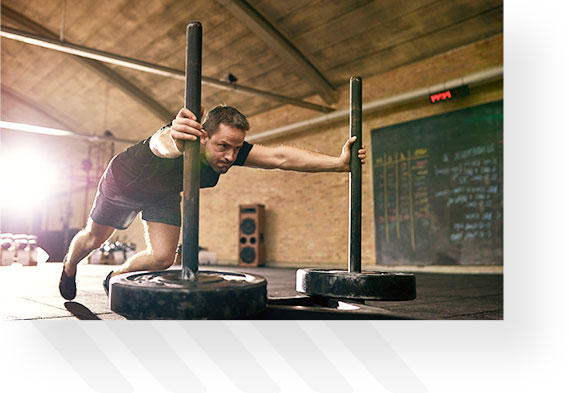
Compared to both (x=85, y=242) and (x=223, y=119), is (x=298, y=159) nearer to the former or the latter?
(x=223, y=119)

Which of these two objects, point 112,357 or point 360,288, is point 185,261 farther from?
point 360,288

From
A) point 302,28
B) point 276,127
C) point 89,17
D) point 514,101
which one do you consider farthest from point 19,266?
point 514,101

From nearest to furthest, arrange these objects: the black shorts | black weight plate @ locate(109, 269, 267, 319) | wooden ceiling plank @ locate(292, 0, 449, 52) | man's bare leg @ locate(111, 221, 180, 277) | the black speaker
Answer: black weight plate @ locate(109, 269, 267, 319), the black shorts, man's bare leg @ locate(111, 221, 180, 277), wooden ceiling plank @ locate(292, 0, 449, 52), the black speaker

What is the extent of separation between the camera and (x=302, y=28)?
4.16 meters

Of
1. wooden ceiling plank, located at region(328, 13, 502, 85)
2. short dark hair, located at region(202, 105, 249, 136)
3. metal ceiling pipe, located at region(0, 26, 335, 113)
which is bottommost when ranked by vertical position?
short dark hair, located at region(202, 105, 249, 136)

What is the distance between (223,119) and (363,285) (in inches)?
23.7

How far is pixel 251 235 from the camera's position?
5.89m

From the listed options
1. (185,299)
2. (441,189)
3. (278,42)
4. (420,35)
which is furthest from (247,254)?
(185,299)

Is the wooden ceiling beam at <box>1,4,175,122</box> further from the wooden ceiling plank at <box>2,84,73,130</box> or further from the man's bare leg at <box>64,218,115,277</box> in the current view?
the man's bare leg at <box>64,218,115,277</box>

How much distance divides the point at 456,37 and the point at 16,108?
7023 mm

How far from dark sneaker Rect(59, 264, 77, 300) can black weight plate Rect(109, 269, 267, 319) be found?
0.74 meters

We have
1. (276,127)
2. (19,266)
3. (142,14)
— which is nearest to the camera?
(142,14)

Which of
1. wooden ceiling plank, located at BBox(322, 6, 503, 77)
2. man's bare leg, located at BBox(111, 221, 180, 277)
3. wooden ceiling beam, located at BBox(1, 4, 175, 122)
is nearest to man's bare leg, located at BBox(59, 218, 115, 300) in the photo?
man's bare leg, located at BBox(111, 221, 180, 277)

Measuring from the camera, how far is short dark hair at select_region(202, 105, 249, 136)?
1.10 meters
